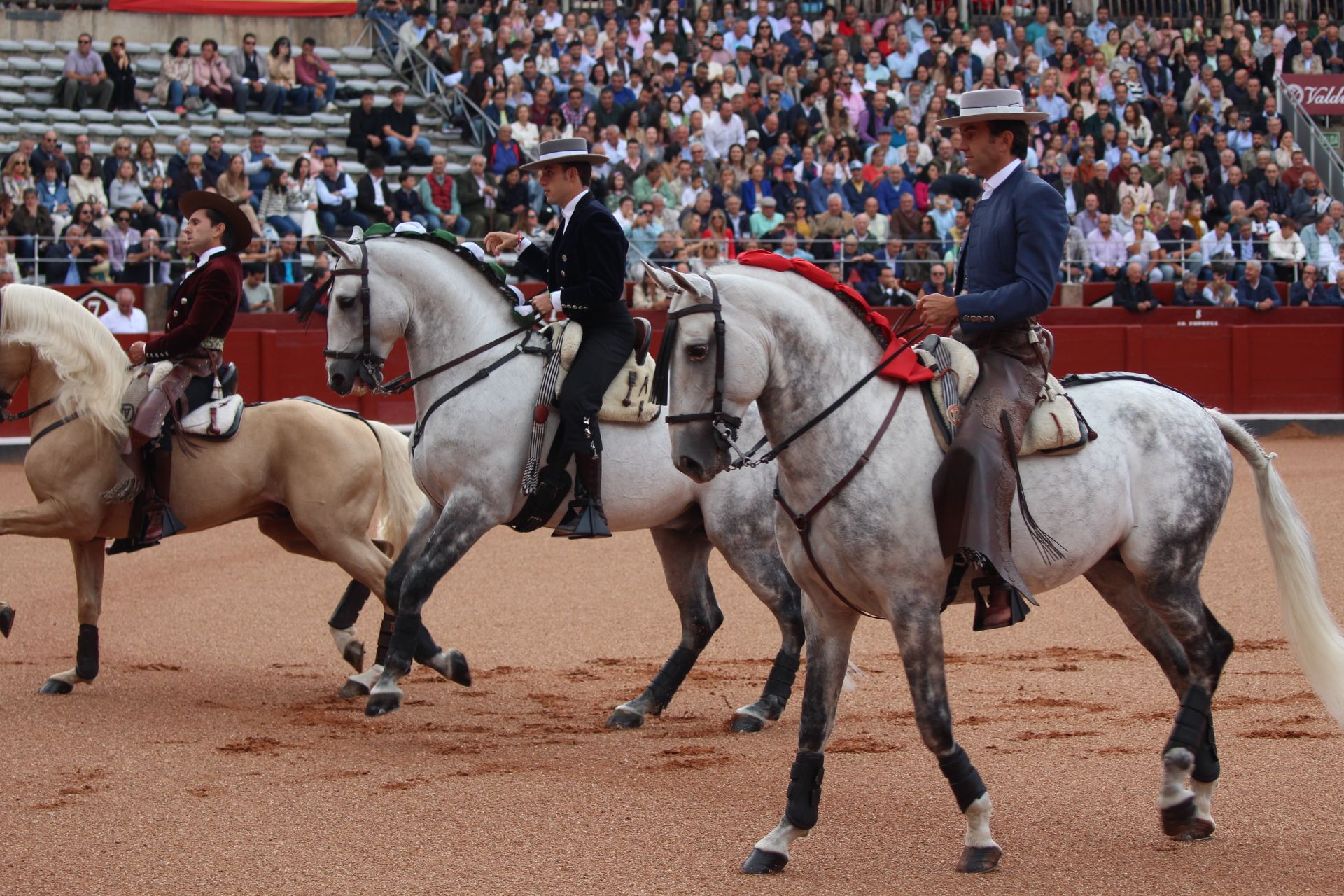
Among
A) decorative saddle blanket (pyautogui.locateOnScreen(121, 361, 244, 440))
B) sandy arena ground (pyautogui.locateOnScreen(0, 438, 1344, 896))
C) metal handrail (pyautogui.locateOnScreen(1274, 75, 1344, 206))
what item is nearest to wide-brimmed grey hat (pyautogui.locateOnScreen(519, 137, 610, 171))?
decorative saddle blanket (pyautogui.locateOnScreen(121, 361, 244, 440))

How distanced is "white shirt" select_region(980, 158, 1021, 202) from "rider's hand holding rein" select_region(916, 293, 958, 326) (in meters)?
0.43

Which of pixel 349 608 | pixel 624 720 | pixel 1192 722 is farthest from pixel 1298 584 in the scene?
pixel 349 608

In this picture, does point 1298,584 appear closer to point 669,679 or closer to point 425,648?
point 669,679

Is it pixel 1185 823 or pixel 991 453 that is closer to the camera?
pixel 991 453

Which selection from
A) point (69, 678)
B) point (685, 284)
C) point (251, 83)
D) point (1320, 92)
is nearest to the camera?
point (685, 284)

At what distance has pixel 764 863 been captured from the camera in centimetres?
477

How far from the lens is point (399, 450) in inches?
317

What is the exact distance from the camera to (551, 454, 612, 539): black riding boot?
7020 millimetres

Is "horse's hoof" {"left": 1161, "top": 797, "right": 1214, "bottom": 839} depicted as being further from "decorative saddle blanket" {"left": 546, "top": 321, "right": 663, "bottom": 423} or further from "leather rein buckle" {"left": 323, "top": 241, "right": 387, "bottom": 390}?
"leather rein buckle" {"left": 323, "top": 241, "right": 387, "bottom": 390}

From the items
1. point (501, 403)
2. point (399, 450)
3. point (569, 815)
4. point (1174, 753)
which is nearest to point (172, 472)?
point (399, 450)

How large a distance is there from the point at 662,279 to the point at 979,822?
189 centimetres

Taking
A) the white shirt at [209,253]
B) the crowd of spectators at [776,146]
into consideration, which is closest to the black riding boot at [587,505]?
the white shirt at [209,253]

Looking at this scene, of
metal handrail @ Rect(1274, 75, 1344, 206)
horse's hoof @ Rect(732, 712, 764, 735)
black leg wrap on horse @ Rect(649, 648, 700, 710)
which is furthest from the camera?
metal handrail @ Rect(1274, 75, 1344, 206)

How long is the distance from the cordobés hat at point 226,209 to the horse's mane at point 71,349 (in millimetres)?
753
